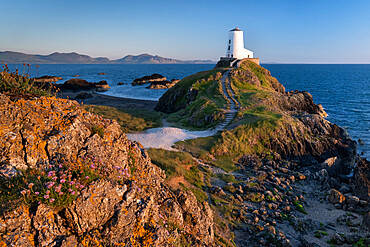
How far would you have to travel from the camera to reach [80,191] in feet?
21.1

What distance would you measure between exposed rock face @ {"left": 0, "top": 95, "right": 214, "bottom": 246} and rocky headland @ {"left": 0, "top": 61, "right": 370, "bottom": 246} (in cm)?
3

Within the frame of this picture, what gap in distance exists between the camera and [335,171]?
1035 inches

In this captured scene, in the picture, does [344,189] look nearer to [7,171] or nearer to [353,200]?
[353,200]

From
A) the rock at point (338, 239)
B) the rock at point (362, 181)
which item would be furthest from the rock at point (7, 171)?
the rock at point (362, 181)

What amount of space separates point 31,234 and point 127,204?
2482 mm

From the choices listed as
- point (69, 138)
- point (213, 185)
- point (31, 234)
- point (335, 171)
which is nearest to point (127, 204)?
point (31, 234)

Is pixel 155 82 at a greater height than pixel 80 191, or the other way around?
pixel 155 82

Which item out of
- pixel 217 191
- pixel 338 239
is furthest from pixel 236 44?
pixel 338 239

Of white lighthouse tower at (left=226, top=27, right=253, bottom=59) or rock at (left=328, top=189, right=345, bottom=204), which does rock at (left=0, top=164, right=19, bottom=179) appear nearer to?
rock at (left=328, top=189, right=345, bottom=204)

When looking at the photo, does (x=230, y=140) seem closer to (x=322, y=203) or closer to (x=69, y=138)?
(x=322, y=203)

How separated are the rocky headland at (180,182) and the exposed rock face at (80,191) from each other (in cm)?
3

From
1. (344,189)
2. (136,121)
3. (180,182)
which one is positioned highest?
(136,121)

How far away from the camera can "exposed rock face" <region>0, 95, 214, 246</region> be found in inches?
224

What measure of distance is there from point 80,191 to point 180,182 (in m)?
10.6
